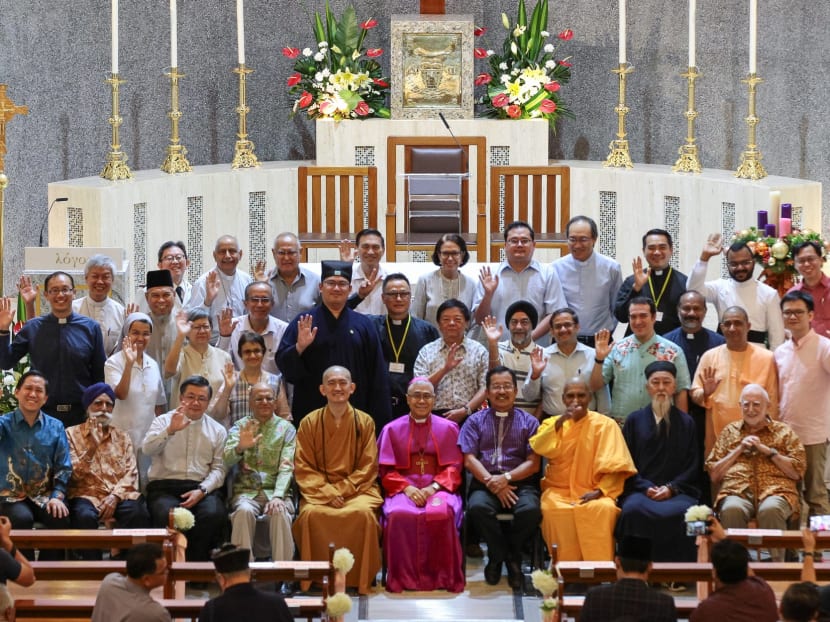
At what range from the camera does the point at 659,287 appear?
9.38 m

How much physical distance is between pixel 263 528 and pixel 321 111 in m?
5.25

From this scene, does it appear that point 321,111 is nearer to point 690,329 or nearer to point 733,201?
point 733,201

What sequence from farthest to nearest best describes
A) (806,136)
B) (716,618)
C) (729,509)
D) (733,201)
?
(806,136) < (733,201) < (729,509) < (716,618)

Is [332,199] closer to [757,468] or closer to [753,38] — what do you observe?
[753,38]

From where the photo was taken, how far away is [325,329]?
8.88m

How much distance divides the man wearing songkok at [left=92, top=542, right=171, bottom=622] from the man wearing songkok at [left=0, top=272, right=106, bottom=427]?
2.63m

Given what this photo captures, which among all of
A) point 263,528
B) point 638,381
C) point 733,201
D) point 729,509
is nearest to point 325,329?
point 263,528

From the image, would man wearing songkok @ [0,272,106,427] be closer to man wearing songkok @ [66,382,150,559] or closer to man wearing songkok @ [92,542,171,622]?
man wearing songkok @ [66,382,150,559]

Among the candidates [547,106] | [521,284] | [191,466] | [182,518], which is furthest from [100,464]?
[547,106]

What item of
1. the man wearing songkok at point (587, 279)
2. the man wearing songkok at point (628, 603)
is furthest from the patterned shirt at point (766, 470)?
the man wearing songkok at point (628, 603)

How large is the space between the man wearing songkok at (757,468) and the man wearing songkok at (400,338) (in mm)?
1840

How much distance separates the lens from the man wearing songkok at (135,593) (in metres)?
6.29

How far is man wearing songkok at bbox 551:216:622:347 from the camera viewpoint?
31.6 ft

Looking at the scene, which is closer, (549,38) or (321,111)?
(321,111)
